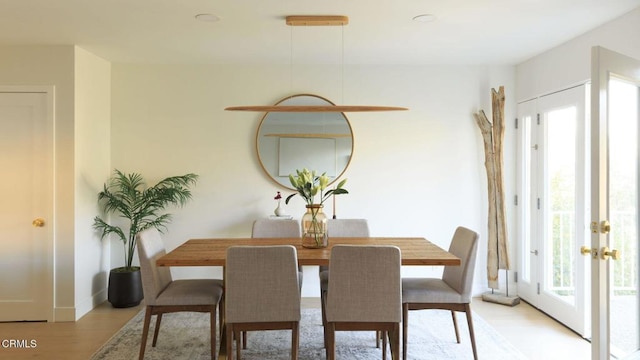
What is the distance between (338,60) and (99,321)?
3.23 m

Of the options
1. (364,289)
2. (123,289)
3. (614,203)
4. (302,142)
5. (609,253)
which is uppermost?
(302,142)

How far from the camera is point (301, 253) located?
2.98 meters

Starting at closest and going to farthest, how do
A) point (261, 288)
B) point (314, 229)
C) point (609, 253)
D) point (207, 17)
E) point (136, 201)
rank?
point (609, 253)
point (261, 288)
point (314, 229)
point (207, 17)
point (136, 201)

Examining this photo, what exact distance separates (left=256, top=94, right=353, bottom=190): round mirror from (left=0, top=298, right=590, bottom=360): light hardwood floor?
139 cm

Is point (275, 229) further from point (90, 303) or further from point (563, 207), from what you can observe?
point (563, 207)

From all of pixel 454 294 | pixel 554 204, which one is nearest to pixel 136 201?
pixel 454 294

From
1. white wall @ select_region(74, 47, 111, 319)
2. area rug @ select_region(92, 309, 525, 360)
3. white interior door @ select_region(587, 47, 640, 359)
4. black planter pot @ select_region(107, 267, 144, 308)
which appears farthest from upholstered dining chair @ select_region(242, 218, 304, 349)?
white interior door @ select_region(587, 47, 640, 359)

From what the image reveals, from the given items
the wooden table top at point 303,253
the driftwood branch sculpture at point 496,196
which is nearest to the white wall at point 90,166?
the wooden table top at point 303,253

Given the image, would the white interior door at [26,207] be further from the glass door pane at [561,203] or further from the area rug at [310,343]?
the glass door pane at [561,203]

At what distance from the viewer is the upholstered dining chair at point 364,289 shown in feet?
8.60

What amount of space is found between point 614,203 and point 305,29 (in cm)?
242

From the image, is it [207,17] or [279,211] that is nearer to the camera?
[207,17]

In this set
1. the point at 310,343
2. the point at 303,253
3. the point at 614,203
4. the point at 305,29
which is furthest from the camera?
the point at 305,29

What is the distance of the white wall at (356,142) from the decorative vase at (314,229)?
63.1 inches
